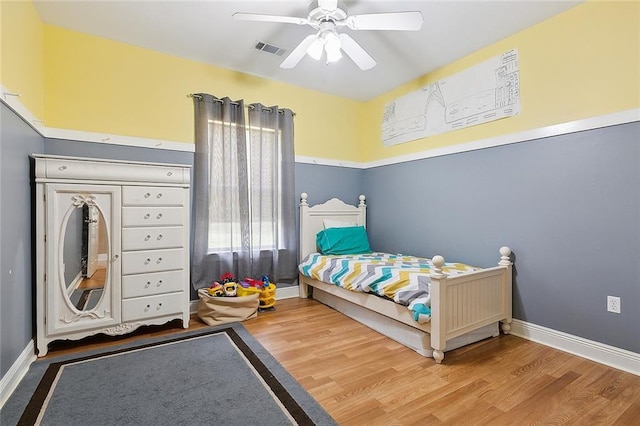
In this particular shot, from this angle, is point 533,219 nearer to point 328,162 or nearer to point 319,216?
point 319,216

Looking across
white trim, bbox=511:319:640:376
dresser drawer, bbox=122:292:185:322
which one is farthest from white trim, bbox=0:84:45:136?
white trim, bbox=511:319:640:376

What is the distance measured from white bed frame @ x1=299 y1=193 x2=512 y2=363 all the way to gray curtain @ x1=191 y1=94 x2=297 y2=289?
93 centimetres

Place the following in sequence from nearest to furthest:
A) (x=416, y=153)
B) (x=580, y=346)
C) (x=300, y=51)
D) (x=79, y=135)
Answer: (x=580, y=346)
(x=300, y=51)
(x=79, y=135)
(x=416, y=153)

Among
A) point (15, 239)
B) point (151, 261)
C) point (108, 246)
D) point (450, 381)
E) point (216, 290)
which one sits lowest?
point (450, 381)

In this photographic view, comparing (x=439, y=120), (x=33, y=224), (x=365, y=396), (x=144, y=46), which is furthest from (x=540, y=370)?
(x=144, y=46)

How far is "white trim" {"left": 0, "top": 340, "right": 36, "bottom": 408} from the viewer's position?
164 centimetres

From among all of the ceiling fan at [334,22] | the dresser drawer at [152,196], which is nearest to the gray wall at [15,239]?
the dresser drawer at [152,196]

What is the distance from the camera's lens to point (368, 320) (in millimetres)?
2779

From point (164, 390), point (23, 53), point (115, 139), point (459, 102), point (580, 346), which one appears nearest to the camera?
point (164, 390)

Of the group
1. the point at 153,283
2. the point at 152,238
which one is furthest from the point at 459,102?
the point at 153,283

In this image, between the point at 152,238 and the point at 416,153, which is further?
the point at 416,153

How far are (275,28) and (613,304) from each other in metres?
3.30

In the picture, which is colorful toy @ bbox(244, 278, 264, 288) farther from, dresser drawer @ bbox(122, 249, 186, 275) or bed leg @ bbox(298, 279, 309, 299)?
dresser drawer @ bbox(122, 249, 186, 275)

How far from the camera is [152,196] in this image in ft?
8.34
